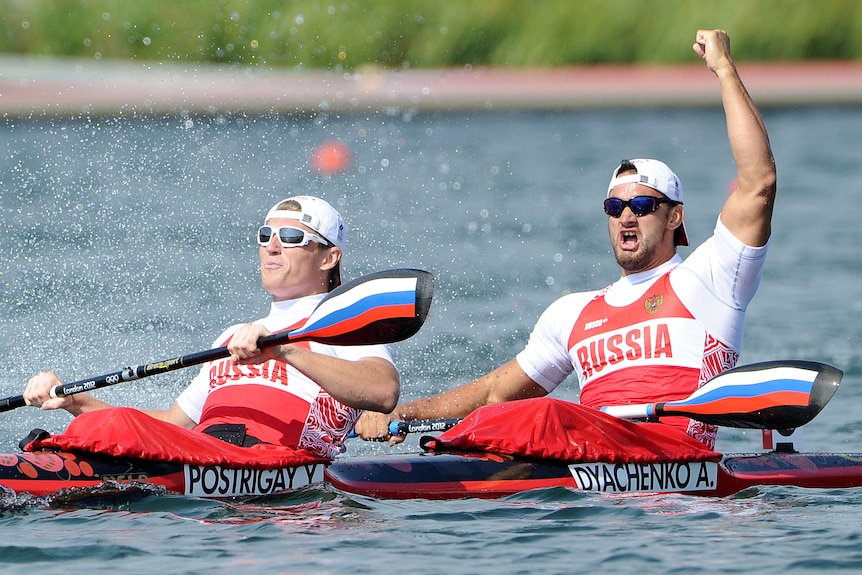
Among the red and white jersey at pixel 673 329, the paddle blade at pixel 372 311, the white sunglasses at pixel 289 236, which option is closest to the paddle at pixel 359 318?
the paddle blade at pixel 372 311

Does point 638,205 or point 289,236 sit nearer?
point 289,236

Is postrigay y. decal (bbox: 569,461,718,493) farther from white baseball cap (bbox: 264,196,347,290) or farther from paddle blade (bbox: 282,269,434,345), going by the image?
white baseball cap (bbox: 264,196,347,290)

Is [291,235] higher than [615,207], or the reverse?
[615,207]

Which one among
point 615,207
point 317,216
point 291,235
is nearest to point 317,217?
point 317,216

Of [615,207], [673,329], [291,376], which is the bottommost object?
[291,376]

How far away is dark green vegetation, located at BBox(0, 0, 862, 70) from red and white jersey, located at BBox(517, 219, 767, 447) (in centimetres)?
2205

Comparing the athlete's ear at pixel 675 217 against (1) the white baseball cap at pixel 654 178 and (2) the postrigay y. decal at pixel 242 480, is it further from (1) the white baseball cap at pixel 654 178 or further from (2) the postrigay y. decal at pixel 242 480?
(2) the postrigay y. decal at pixel 242 480

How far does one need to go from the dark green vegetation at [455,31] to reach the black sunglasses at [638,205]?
21.9m

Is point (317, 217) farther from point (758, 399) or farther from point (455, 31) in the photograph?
point (455, 31)

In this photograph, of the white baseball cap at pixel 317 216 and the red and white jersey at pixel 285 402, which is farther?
the white baseball cap at pixel 317 216

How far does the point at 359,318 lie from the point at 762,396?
1791 millimetres

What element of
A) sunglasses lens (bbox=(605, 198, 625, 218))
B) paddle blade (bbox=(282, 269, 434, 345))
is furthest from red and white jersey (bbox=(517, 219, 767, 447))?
paddle blade (bbox=(282, 269, 434, 345))

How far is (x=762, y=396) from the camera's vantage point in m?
6.20

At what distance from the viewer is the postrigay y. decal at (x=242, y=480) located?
5613mm
